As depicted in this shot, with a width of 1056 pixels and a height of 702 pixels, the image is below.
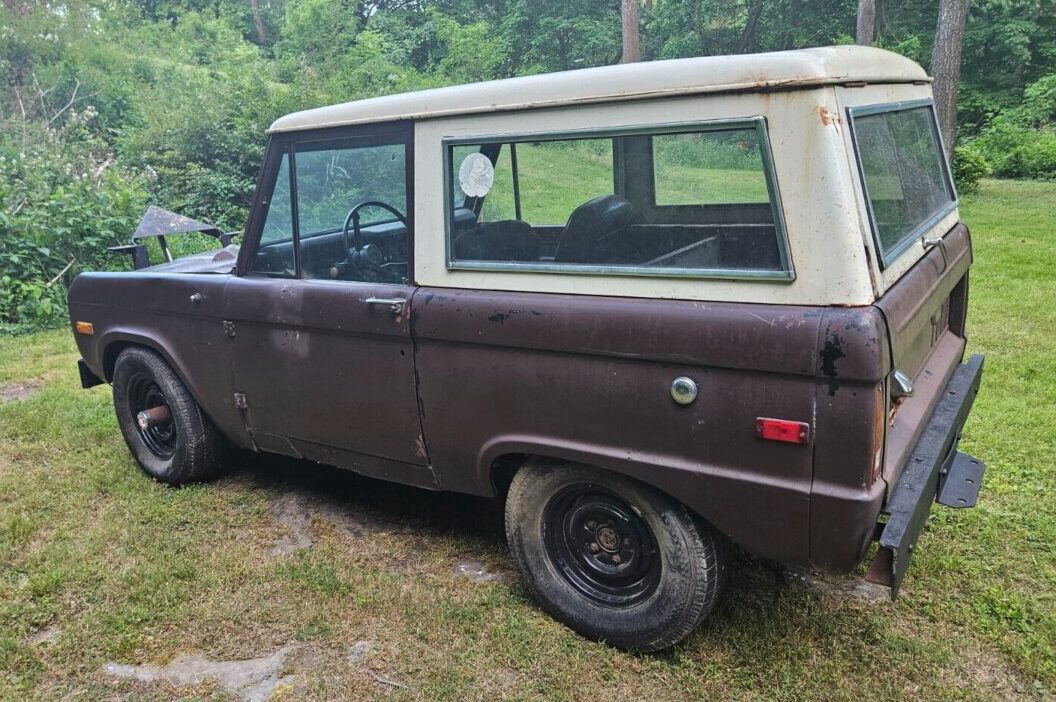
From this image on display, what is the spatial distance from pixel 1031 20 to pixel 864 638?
22.5m

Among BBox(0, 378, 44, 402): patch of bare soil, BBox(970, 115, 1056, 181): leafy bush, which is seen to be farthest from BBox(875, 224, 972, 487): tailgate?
BBox(970, 115, 1056, 181): leafy bush

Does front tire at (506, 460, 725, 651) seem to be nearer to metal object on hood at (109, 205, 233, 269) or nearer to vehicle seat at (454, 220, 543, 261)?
vehicle seat at (454, 220, 543, 261)

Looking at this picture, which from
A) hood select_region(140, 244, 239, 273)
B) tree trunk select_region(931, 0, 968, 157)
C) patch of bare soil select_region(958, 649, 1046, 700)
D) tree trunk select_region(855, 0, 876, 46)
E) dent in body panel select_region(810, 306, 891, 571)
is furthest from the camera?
tree trunk select_region(855, 0, 876, 46)

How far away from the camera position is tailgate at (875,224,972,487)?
228 cm

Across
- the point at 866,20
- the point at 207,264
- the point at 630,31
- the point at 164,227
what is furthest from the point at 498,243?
the point at 630,31

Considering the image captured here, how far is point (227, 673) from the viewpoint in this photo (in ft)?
8.96

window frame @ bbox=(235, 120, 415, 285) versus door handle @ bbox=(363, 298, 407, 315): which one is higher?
window frame @ bbox=(235, 120, 415, 285)

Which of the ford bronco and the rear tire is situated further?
the rear tire

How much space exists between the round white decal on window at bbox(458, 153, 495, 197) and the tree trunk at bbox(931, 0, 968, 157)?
364 inches

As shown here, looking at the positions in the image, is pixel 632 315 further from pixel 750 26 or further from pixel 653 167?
pixel 750 26

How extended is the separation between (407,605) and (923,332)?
2.12m

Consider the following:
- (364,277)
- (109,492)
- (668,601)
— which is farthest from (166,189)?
(668,601)

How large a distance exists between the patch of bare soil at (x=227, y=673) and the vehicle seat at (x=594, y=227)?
169 centimetres

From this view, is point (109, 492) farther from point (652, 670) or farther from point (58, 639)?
point (652, 670)
